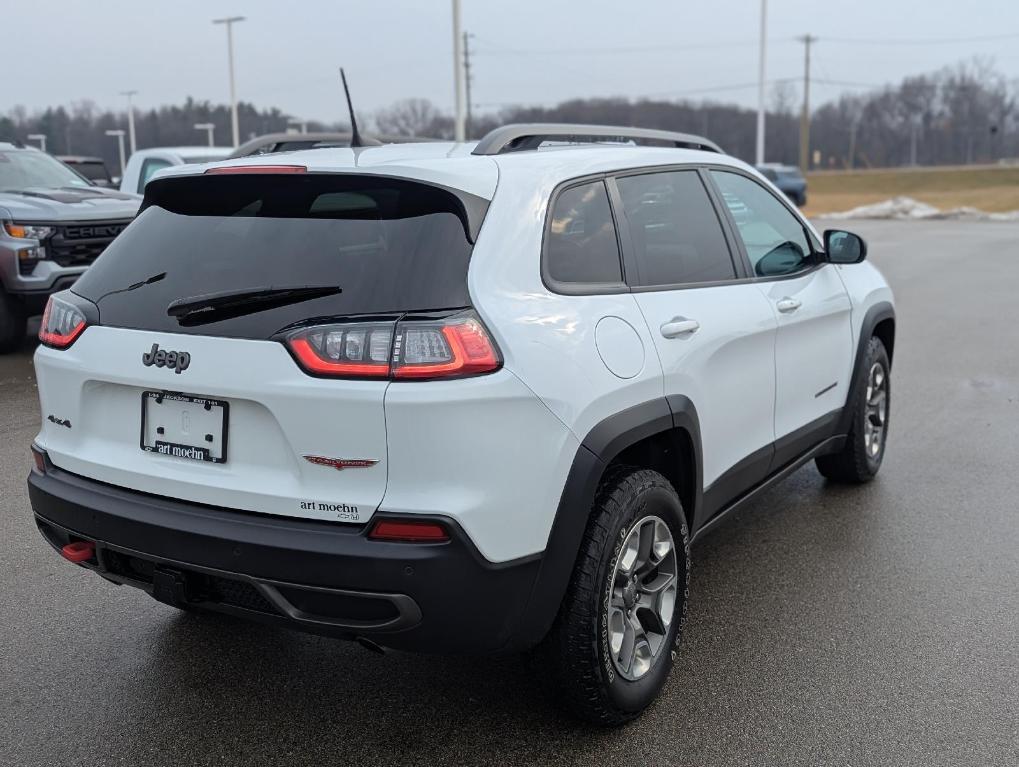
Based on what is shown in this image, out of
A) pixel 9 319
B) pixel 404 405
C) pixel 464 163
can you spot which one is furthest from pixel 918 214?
pixel 404 405

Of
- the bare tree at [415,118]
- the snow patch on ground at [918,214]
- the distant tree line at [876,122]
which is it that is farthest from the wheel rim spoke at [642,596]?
the distant tree line at [876,122]

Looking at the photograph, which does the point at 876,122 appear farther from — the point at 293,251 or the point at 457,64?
the point at 293,251

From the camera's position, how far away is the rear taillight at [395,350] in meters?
2.61

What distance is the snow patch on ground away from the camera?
33.9 meters

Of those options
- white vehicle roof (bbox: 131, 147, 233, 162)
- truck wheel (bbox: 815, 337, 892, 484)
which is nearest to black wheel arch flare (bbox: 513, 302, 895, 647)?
truck wheel (bbox: 815, 337, 892, 484)

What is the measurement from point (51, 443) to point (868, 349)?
12.8ft

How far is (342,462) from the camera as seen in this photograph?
8.62 ft

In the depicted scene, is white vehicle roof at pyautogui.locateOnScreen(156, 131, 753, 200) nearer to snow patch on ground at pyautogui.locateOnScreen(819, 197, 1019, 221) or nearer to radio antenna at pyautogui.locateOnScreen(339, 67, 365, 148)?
radio antenna at pyautogui.locateOnScreen(339, 67, 365, 148)

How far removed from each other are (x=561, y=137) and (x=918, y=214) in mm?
34651

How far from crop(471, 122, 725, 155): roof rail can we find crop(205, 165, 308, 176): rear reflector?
566mm

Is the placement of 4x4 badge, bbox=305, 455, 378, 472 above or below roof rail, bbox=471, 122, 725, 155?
below

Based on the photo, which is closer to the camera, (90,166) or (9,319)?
(9,319)

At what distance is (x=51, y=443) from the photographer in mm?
3227

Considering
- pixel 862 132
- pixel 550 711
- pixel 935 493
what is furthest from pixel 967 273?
pixel 862 132
